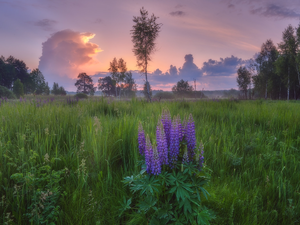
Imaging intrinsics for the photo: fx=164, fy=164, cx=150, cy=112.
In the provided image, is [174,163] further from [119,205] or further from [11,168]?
[11,168]

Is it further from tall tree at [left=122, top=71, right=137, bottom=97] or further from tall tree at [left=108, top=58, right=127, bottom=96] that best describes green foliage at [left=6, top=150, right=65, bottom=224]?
tall tree at [left=122, top=71, right=137, bottom=97]

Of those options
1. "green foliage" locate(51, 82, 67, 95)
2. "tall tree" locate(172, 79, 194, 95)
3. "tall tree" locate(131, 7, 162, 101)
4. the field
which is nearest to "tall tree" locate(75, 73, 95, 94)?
"green foliage" locate(51, 82, 67, 95)

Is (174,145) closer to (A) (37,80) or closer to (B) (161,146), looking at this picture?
(B) (161,146)

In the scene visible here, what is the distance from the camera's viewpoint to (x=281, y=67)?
3788cm

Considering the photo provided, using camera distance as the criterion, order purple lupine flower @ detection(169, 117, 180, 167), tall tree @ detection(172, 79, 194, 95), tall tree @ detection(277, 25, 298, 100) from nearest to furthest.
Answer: purple lupine flower @ detection(169, 117, 180, 167), tall tree @ detection(277, 25, 298, 100), tall tree @ detection(172, 79, 194, 95)

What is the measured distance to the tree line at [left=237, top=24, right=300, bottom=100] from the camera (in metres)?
37.0

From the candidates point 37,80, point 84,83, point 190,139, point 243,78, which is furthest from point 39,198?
point 84,83

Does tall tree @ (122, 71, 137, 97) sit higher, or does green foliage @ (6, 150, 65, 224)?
tall tree @ (122, 71, 137, 97)

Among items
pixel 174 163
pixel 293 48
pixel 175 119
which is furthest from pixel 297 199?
pixel 293 48

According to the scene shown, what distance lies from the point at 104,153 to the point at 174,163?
4.87ft

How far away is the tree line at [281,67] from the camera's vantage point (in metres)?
37.0

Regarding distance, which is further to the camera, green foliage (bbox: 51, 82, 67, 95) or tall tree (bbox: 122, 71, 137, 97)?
tall tree (bbox: 122, 71, 137, 97)

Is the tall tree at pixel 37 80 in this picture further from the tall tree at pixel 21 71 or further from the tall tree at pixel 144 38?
the tall tree at pixel 144 38

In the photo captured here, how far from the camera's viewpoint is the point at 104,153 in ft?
8.88
